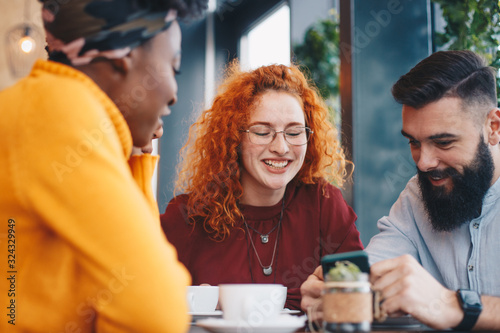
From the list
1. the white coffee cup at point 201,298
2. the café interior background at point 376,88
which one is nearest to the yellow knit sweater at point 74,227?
the white coffee cup at point 201,298

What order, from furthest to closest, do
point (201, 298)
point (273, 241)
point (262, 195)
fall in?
point (262, 195) → point (273, 241) → point (201, 298)

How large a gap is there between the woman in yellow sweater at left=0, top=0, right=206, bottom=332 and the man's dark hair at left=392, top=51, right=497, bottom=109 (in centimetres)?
110

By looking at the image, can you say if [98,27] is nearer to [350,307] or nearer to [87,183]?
[87,183]

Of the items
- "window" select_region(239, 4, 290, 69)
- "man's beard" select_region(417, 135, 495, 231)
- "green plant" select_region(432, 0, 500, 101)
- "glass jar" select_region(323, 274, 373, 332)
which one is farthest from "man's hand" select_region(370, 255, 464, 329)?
"window" select_region(239, 4, 290, 69)

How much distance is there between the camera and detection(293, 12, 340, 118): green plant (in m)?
4.45

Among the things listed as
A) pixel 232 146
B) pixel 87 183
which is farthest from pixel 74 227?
pixel 232 146

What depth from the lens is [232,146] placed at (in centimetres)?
231

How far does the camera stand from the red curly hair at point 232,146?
2.27m

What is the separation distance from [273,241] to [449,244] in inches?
29.5

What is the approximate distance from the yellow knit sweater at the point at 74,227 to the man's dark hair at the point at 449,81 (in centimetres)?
129

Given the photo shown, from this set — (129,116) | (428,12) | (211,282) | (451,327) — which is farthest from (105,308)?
(428,12)

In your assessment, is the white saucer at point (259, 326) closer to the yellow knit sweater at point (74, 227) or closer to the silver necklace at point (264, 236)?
the yellow knit sweater at point (74, 227)

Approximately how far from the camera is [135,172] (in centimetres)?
126

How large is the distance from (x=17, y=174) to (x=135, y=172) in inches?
18.2
